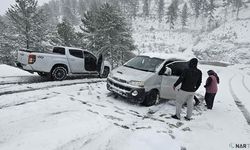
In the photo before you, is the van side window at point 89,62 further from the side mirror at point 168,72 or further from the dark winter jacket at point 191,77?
the dark winter jacket at point 191,77

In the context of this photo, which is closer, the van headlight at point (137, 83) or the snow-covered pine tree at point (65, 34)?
the van headlight at point (137, 83)

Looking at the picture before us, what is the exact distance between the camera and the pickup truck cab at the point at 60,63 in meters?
9.63

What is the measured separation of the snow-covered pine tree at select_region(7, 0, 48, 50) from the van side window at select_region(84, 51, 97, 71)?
14.0 metres

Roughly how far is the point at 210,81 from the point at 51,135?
6618mm

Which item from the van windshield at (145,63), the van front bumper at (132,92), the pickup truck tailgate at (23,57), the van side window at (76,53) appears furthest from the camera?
the van side window at (76,53)

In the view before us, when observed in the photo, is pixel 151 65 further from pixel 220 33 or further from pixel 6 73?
pixel 220 33

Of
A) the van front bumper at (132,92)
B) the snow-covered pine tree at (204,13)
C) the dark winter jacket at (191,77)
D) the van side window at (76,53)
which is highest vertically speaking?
the snow-covered pine tree at (204,13)

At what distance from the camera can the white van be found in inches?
297

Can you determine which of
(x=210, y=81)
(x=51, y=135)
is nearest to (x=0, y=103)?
(x=51, y=135)

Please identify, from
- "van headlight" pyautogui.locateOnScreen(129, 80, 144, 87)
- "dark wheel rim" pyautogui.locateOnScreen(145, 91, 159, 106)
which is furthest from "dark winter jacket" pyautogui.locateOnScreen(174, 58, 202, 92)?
"dark wheel rim" pyautogui.locateOnScreen(145, 91, 159, 106)

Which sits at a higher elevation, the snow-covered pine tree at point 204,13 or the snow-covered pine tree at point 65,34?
the snow-covered pine tree at point 204,13

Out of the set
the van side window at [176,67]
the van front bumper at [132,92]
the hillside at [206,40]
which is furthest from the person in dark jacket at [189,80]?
the hillside at [206,40]

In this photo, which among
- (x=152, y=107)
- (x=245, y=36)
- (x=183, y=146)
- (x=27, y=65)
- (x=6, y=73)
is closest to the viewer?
(x=183, y=146)

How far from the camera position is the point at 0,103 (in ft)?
21.3
